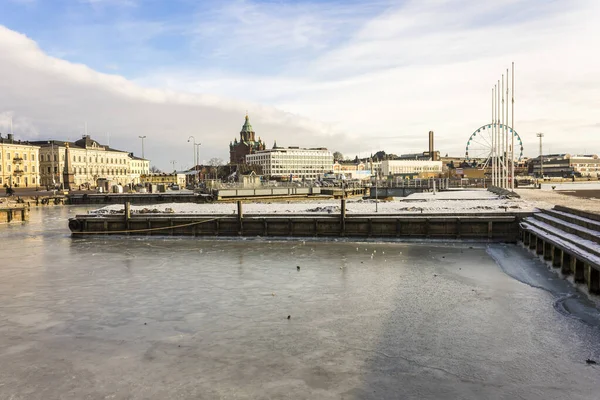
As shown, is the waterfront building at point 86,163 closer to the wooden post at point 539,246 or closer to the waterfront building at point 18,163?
the waterfront building at point 18,163

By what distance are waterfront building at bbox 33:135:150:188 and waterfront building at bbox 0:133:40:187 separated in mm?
5008

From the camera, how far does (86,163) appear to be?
16875 cm

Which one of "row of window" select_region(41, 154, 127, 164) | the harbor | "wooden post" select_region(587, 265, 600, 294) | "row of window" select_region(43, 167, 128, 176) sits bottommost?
the harbor

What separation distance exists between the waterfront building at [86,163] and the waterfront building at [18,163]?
5.01 metres

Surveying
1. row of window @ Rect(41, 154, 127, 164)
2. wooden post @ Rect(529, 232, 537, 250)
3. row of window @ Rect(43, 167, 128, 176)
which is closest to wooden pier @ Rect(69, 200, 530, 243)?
wooden post @ Rect(529, 232, 537, 250)

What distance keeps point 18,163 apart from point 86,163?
29.5m

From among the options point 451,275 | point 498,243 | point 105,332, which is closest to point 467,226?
point 498,243

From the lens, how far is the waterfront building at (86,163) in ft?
511

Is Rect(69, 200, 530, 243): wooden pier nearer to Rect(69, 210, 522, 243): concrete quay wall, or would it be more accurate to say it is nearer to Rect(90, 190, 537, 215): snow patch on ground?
Rect(69, 210, 522, 243): concrete quay wall

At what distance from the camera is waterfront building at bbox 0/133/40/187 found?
136 m

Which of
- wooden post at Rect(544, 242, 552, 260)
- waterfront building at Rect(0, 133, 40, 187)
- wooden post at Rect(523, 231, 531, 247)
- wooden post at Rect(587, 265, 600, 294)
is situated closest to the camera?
wooden post at Rect(587, 265, 600, 294)

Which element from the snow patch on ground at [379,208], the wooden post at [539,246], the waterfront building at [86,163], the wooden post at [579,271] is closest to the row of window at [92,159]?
the waterfront building at [86,163]

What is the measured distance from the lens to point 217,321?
1472 centimetres

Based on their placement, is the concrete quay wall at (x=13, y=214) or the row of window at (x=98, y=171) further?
the row of window at (x=98, y=171)
